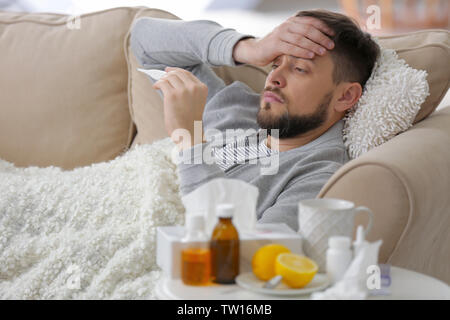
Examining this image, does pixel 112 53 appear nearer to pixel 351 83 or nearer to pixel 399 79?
pixel 351 83

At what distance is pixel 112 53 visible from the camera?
1.78 metres

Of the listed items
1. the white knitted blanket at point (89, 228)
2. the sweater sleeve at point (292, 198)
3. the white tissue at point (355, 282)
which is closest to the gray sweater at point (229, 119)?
the sweater sleeve at point (292, 198)

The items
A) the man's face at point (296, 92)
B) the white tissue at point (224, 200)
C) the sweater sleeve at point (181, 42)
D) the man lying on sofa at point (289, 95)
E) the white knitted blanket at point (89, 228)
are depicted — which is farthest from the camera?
the sweater sleeve at point (181, 42)

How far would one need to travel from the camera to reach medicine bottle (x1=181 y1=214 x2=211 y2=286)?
0.84 m

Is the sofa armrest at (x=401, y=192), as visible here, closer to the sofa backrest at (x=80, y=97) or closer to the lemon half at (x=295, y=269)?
the lemon half at (x=295, y=269)

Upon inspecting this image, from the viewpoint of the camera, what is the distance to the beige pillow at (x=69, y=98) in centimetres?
177

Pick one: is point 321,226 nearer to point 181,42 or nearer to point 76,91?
point 181,42

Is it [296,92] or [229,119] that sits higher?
[296,92]

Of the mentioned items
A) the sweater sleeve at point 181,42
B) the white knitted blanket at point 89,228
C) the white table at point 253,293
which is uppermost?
the sweater sleeve at point 181,42

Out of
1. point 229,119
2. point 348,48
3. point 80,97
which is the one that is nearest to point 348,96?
point 348,48

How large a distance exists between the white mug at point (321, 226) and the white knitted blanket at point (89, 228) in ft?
1.00

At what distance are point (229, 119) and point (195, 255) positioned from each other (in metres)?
0.82

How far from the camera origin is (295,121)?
1.41 m

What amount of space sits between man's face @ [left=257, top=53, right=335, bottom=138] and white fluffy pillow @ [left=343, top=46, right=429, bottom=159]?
0.10m
